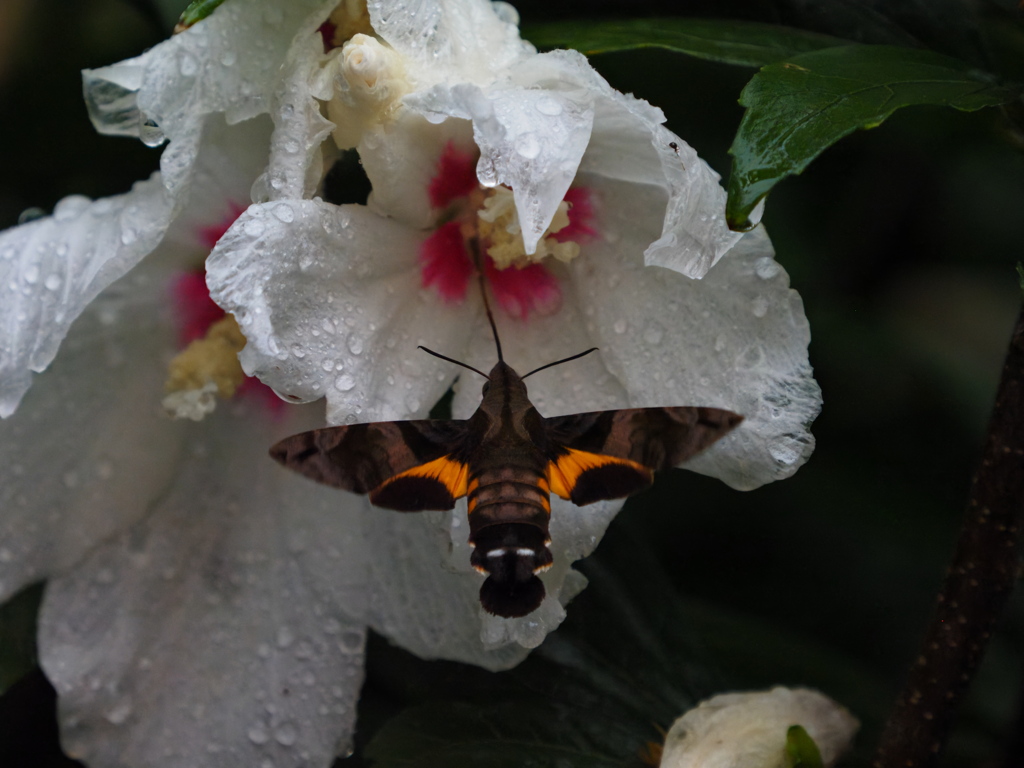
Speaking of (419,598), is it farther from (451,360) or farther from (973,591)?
(973,591)

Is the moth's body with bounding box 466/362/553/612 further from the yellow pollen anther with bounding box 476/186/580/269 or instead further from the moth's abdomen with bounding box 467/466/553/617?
the yellow pollen anther with bounding box 476/186/580/269

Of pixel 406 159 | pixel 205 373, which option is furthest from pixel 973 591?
pixel 205 373

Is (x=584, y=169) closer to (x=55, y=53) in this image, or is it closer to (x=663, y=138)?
(x=663, y=138)

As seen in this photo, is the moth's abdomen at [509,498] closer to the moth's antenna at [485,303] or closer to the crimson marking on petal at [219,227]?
the moth's antenna at [485,303]

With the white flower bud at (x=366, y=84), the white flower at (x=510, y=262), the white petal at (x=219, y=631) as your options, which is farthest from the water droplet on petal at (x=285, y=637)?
the white flower bud at (x=366, y=84)

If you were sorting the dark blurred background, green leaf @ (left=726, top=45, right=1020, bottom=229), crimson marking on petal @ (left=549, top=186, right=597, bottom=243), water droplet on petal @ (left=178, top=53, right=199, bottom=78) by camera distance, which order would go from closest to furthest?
green leaf @ (left=726, top=45, right=1020, bottom=229) < water droplet on petal @ (left=178, top=53, right=199, bottom=78) < crimson marking on petal @ (left=549, top=186, right=597, bottom=243) < the dark blurred background

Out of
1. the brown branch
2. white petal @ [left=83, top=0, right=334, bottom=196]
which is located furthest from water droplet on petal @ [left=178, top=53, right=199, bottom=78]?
the brown branch
